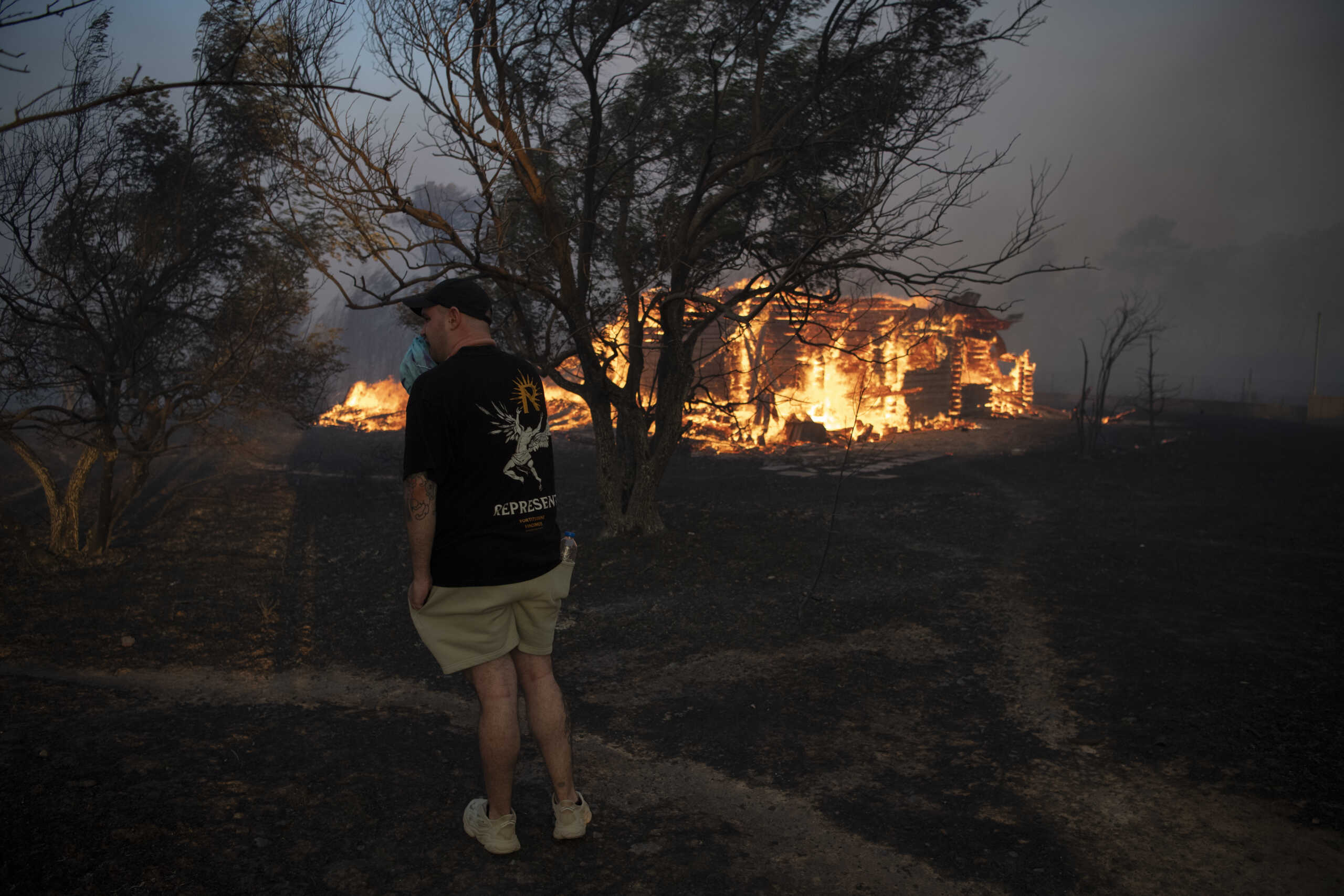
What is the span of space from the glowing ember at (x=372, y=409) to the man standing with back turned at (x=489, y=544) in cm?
2792

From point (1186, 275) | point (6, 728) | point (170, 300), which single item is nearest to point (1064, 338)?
point (1186, 275)

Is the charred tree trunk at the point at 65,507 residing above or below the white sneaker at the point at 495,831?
above

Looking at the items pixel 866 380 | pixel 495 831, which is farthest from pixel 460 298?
pixel 866 380

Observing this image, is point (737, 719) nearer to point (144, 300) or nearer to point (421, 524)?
point (421, 524)

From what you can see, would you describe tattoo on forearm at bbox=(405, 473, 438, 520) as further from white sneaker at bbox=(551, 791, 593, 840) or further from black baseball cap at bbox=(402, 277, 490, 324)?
white sneaker at bbox=(551, 791, 593, 840)

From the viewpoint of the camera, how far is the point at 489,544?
2.62 metres

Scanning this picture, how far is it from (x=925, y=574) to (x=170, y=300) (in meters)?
9.55

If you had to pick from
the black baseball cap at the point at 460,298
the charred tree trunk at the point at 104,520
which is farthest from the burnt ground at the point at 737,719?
the black baseball cap at the point at 460,298

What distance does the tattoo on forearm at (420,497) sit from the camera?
2.57 metres

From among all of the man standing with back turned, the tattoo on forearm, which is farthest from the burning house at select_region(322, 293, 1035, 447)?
the tattoo on forearm

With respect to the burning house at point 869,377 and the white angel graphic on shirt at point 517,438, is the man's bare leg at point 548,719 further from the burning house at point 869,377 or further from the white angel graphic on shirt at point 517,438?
the burning house at point 869,377

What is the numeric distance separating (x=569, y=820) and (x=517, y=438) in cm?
138

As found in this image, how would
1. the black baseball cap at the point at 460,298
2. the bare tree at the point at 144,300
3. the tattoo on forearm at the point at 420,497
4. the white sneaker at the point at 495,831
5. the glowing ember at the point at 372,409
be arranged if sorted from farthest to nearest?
the glowing ember at the point at 372,409 → the bare tree at the point at 144,300 → the black baseball cap at the point at 460,298 → the white sneaker at the point at 495,831 → the tattoo on forearm at the point at 420,497

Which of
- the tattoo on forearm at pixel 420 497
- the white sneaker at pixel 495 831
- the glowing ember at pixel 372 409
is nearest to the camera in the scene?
the tattoo on forearm at pixel 420 497
